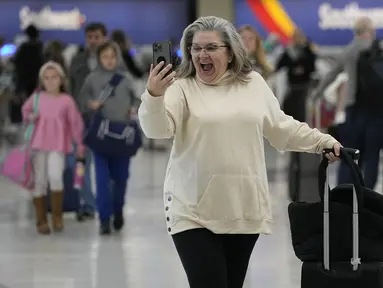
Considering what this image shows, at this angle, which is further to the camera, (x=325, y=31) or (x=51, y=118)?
(x=325, y=31)

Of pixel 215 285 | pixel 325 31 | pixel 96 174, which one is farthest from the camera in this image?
pixel 325 31

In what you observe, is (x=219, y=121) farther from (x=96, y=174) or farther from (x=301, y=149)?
(x=96, y=174)

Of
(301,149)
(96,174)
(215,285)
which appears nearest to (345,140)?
(96,174)

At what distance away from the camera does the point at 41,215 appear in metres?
7.02

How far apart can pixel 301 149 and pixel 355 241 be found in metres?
0.48

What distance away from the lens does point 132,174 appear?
10.9 metres

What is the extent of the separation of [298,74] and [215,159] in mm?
8148

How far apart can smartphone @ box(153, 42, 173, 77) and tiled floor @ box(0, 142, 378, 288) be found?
2341 mm

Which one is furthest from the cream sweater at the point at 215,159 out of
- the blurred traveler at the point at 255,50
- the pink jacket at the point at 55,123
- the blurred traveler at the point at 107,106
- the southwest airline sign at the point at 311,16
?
the southwest airline sign at the point at 311,16

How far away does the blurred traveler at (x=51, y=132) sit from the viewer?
22.4 feet

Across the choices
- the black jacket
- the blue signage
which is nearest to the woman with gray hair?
the black jacket

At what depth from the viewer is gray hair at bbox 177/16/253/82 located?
3.28 m

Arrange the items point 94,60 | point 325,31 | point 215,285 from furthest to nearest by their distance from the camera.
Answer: point 325,31, point 94,60, point 215,285

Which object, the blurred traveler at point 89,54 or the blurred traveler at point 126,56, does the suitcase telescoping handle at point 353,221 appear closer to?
the blurred traveler at point 89,54
